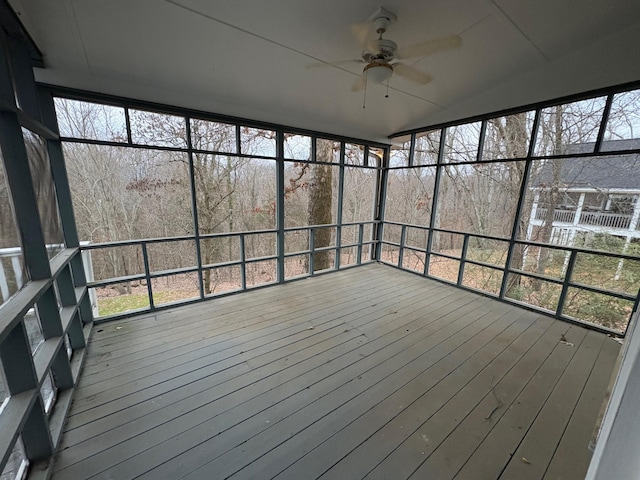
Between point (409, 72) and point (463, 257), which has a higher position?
point (409, 72)

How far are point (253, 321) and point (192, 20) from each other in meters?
3.02

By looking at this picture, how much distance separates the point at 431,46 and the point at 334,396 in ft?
9.34

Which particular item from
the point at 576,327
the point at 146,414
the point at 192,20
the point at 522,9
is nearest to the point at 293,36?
the point at 192,20

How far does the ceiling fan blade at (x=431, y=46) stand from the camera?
192 centimetres

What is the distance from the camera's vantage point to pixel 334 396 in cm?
209

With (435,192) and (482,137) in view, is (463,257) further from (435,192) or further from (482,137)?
(482,137)

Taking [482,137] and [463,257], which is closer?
[482,137]

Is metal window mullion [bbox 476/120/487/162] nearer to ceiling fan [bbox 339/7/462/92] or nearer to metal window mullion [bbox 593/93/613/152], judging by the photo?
metal window mullion [bbox 593/93/613/152]

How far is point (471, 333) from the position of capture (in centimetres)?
306

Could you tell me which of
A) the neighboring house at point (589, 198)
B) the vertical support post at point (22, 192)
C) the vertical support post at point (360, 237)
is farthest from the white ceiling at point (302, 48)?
the vertical support post at point (360, 237)

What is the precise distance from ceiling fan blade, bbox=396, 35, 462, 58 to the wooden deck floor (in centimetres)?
269

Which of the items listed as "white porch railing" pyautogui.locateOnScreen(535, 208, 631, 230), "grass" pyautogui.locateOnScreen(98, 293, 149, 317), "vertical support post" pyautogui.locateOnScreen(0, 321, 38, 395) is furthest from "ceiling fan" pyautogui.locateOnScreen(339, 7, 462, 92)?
"grass" pyautogui.locateOnScreen(98, 293, 149, 317)

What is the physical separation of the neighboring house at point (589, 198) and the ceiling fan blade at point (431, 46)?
306 cm

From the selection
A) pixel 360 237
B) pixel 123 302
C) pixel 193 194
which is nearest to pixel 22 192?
pixel 193 194
